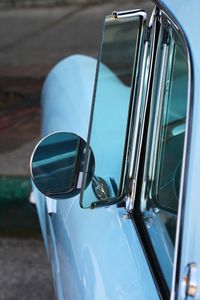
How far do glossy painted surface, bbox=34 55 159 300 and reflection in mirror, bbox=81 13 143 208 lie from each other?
0.26 ft

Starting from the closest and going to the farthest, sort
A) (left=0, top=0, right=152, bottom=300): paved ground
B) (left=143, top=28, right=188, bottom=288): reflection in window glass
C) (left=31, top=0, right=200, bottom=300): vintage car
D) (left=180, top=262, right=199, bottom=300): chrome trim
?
(left=180, top=262, right=199, bottom=300): chrome trim → (left=31, top=0, right=200, bottom=300): vintage car → (left=143, top=28, right=188, bottom=288): reflection in window glass → (left=0, top=0, right=152, bottom=300): paved ground

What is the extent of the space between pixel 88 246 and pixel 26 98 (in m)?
3.70

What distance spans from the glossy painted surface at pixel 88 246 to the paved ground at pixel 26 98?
0.86 meters

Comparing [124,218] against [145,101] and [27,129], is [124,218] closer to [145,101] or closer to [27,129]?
[145,101]

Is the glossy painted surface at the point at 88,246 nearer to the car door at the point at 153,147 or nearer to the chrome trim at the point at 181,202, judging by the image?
the car door at the point at 153,147

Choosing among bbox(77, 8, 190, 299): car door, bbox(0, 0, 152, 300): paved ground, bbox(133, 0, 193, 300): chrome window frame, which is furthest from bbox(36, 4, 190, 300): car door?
bbox(0, 0, 152, 300): paved ground

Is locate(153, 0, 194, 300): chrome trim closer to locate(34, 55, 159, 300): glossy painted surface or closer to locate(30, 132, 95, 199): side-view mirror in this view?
locate(34, 55, 159, 300): glossy painted surface

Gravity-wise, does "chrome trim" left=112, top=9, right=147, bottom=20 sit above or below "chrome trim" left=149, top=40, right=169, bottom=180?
above

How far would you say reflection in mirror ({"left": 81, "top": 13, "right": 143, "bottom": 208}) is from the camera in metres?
1.77

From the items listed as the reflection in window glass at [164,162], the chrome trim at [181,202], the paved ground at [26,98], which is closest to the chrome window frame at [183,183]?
the chrome trim at [181,202]

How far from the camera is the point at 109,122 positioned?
6.95 ft

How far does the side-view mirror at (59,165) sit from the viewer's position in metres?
1.76

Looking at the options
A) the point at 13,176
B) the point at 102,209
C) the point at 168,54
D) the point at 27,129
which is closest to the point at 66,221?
the point at 102,209

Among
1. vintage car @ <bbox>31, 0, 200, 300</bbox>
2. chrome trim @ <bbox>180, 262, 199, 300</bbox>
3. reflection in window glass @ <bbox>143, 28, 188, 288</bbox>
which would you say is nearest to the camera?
chrome trim @ <bbox>180, 262, 199, 300</bbox>
